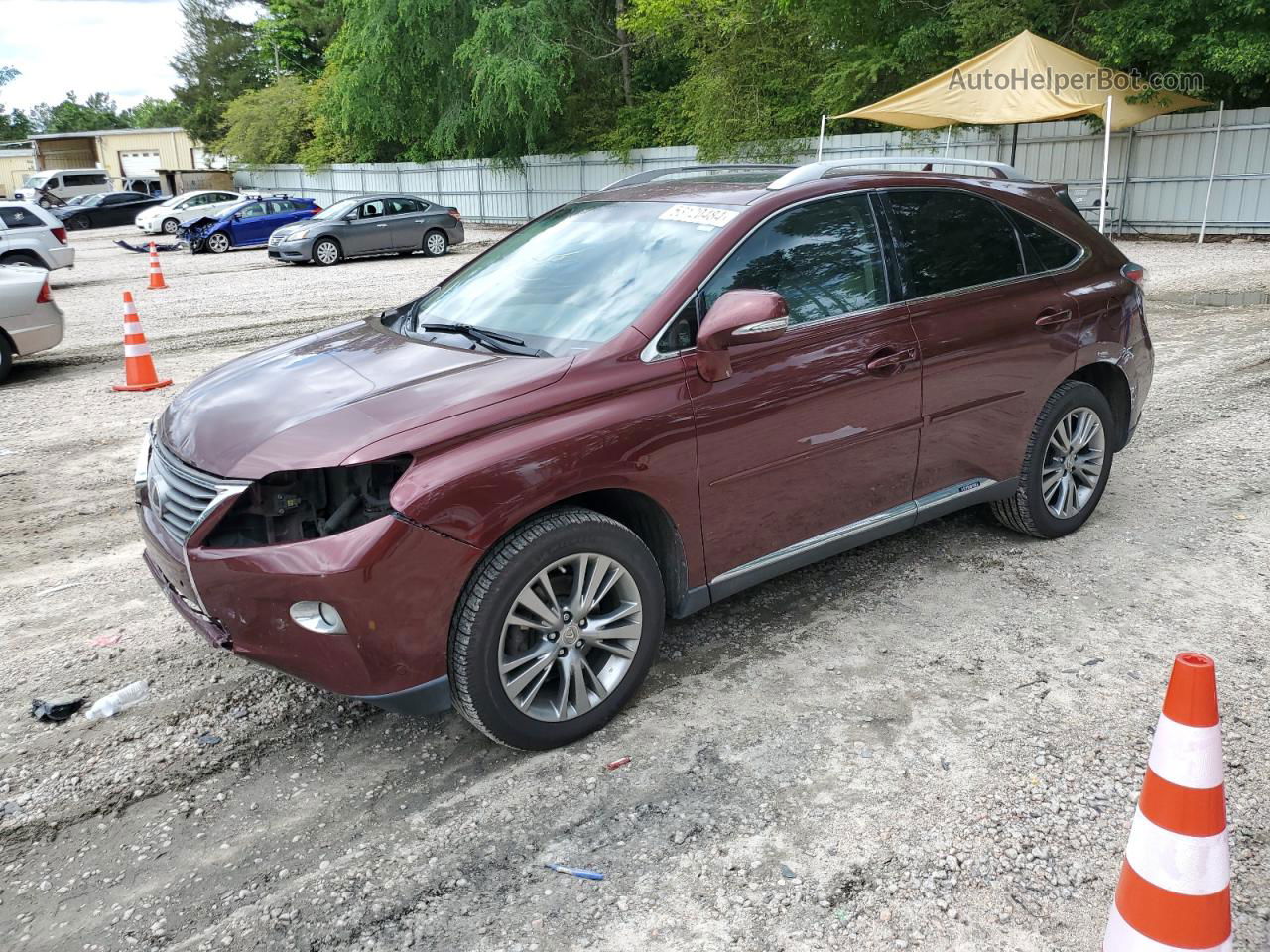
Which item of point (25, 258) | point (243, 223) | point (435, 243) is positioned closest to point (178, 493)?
point (25, 258)

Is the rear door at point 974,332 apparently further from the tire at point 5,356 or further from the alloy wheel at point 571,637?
the tire at point 5,356

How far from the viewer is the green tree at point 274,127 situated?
1777 inches

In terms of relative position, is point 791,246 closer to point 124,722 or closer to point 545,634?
point 545,634

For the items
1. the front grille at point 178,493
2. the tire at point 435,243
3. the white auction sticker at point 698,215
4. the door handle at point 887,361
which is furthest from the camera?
the tire at point 435,243

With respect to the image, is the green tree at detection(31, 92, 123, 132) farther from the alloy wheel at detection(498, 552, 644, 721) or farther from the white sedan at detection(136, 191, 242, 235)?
the alloy wheel at detection(498, 552, 644, 721)

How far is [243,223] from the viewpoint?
25.9m

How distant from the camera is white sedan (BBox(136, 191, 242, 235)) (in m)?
29.4

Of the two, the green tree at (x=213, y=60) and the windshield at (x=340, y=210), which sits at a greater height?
the green tree at (x=213, y=60)

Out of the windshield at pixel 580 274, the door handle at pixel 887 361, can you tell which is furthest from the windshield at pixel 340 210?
the door handle at pixel 887 361

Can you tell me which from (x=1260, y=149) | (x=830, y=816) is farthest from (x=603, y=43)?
(x=830, y=816)

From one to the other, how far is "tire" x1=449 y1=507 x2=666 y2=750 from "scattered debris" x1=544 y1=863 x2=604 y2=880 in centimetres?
50

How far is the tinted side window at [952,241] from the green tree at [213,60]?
65471mm

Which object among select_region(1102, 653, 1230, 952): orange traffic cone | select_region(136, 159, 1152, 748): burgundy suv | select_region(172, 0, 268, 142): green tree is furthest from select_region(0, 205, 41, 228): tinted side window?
select_region(172, 0, 268, 142): green tree

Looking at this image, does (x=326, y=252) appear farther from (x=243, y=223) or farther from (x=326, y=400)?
(x=326, y=400)
